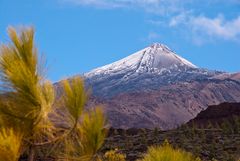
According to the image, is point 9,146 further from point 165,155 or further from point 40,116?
point 165,155

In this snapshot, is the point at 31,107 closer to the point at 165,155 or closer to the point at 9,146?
the point at 9,146

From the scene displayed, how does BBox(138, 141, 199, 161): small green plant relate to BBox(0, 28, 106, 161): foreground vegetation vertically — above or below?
below

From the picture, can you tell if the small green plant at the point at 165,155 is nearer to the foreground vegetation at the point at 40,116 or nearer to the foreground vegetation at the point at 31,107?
the foreground vegetation at the point at 40,116

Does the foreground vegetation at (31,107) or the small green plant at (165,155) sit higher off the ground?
the foreground vegetation at (31,107)

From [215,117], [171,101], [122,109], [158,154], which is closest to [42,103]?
[158,154]

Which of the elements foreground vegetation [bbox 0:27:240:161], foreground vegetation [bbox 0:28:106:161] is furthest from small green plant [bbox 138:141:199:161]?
foreground vegetation [bbox 0:28:106:161]

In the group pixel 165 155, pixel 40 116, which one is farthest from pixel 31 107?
pixel 165 155

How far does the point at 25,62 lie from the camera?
597 centimetres

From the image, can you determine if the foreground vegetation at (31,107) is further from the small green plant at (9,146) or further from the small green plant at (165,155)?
the small green plant at (165,155)

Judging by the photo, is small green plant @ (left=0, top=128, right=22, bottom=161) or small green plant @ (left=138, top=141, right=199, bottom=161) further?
small green plant @ (left=138, top=141, right=199, bottom=161)

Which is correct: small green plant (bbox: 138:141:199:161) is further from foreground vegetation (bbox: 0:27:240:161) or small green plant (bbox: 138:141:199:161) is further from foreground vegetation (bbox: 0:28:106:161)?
foreground vegetation (bbox: 0:28:106:161)

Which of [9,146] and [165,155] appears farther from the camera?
[165,155]

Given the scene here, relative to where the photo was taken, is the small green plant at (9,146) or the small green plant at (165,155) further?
the small green plant at (165,155)

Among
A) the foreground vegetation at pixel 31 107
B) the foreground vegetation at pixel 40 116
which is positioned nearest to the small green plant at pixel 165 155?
the foreground vegetation at pixel 40 116
